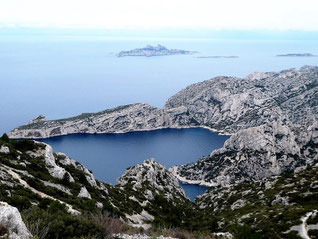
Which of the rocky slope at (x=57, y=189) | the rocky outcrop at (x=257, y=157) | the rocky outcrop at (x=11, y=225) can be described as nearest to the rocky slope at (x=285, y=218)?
the rocky slope at (x=57, y=189)

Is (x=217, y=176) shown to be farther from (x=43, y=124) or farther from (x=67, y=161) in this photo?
(x=43, y=124)

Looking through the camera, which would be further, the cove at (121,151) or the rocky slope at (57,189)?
the cove at (121,151)

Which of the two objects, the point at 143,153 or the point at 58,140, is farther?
the point at 58,140

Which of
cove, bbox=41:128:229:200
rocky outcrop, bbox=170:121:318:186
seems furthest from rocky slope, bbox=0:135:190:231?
cove, bbox=41:128:229:200

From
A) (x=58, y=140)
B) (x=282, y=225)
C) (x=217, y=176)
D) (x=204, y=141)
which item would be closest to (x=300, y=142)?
(x=217, y=176)

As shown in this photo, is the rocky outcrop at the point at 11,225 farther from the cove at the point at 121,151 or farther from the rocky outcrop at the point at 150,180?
the cove at the point at 121,151

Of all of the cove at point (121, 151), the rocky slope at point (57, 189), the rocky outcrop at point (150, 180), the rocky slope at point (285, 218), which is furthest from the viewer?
the cove at point (121, 151)

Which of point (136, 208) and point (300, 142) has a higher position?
point (136, 208)
